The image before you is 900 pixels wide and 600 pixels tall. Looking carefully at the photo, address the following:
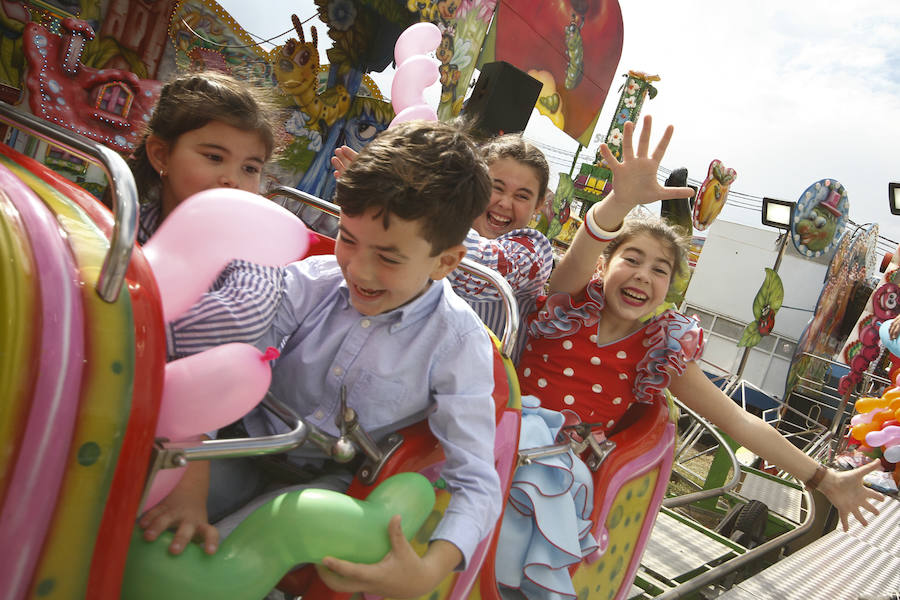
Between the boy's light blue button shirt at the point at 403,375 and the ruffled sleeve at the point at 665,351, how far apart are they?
0.97 m

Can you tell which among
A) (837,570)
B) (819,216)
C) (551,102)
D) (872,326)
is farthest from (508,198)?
(819,216)

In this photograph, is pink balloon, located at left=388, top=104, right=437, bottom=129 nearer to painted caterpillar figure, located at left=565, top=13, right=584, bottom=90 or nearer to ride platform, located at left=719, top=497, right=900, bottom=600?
ride platform, located at left=719, top=497, right=900, bottom=600

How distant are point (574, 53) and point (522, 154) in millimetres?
6064

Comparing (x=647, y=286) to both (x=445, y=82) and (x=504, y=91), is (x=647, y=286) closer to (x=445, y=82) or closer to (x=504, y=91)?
(x=504, y=91)

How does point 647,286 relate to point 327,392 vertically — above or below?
above

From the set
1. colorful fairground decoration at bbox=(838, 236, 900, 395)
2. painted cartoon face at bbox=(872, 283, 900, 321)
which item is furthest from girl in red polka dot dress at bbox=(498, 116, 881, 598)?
painted cartoon face at bbox=(872, 283, 900, 321)

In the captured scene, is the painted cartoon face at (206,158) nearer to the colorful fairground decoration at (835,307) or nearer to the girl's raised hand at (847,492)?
the girl's raised hand at (847,492)

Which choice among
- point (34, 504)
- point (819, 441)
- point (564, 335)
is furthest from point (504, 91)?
point (819, 441)

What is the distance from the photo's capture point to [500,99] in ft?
12.6

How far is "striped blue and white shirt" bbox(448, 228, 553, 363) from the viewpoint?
1934 millimetres

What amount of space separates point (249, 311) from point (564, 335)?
124 centimetres

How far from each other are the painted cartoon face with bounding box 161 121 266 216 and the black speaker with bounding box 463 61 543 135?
7.76 ft

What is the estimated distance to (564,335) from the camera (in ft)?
7.05

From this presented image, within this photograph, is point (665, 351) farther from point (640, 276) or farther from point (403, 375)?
point (403, 375)
